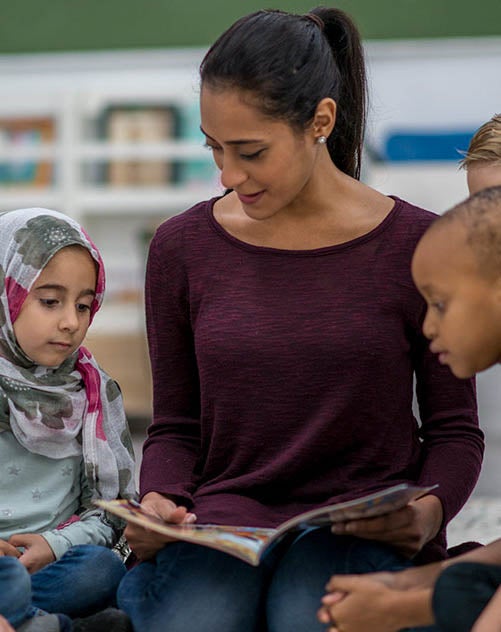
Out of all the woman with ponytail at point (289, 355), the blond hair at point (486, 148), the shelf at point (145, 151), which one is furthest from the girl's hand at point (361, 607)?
the shelf at point (145, 151)

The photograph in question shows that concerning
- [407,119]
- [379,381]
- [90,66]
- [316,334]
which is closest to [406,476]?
[379,381]

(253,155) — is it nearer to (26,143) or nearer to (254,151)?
(254,151)

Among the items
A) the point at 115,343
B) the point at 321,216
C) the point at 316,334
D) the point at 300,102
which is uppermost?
the point at 300,102

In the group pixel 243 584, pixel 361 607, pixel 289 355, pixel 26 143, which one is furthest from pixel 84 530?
pixel 26 143

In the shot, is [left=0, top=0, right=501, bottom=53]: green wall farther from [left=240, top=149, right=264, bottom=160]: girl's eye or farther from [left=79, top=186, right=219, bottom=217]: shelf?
[left=240, top=149, right=264, bottom=160]: girl's eye

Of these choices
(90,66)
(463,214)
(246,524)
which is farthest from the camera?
(90,66)

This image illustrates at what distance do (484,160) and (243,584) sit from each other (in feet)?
2.81

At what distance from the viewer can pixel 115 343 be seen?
16.0 feet

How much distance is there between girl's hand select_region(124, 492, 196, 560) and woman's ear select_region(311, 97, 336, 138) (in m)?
0.59

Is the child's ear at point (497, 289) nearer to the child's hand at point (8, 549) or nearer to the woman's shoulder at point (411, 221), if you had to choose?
the woman's shoulder at point (411, 221)

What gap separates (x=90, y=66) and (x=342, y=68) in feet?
13.1

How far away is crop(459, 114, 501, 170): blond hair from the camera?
1.83 m

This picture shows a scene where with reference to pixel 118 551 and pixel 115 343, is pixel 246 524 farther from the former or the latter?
pixel 115 343

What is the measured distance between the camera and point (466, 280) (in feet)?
4.49
